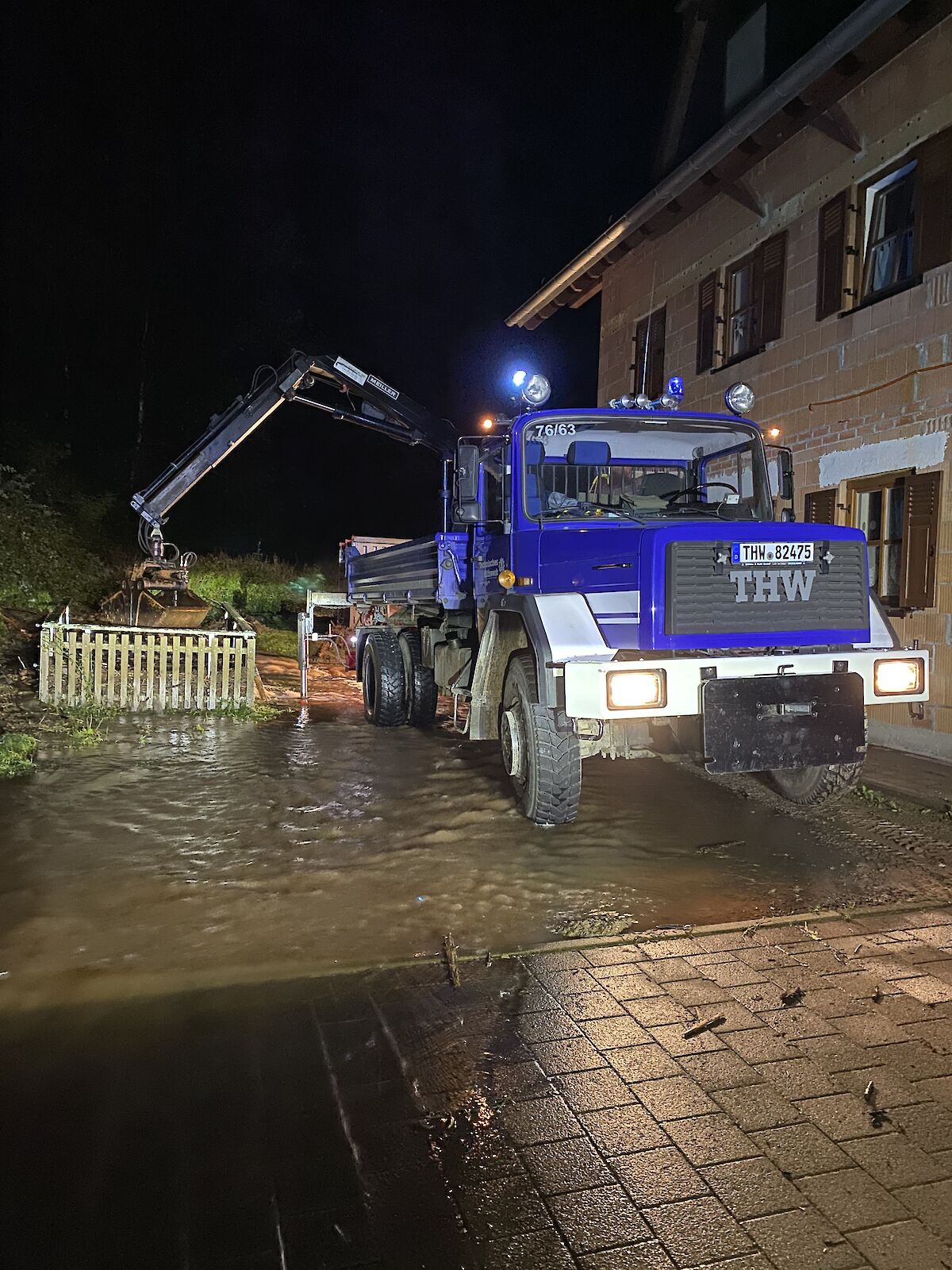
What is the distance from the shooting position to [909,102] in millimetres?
8117

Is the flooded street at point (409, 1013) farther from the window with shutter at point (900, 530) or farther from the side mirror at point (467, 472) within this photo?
the window with shutter at point (900, 530)

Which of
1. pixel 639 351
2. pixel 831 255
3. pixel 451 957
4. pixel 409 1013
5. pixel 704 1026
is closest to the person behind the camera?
pixel 704 1026

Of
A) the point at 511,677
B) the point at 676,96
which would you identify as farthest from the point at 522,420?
the point at 676,96

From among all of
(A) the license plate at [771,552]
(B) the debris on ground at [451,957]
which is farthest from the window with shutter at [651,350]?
(B) the debris on ground at [451,957]

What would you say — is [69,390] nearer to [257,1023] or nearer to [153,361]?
[153,361]

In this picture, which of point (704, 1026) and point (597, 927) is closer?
point (704, 1026)

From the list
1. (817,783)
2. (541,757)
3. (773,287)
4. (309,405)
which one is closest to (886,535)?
(773,287)

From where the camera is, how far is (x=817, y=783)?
5.63 metres

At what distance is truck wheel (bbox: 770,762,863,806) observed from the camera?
5461mm

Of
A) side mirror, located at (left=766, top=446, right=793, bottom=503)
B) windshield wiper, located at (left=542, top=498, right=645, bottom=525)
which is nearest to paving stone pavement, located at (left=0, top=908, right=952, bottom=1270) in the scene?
windshield wiper, located at (left=542, top=498, right=645, bottom=525)

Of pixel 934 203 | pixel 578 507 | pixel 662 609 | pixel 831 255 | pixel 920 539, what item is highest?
pixel 831 255

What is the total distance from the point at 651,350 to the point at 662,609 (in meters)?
9.27

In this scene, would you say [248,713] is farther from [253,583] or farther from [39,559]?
[253,583]

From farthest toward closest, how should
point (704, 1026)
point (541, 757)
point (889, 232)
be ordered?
1. point (889, 232)
2. point (541, 757)
3. point (704, 1026)
